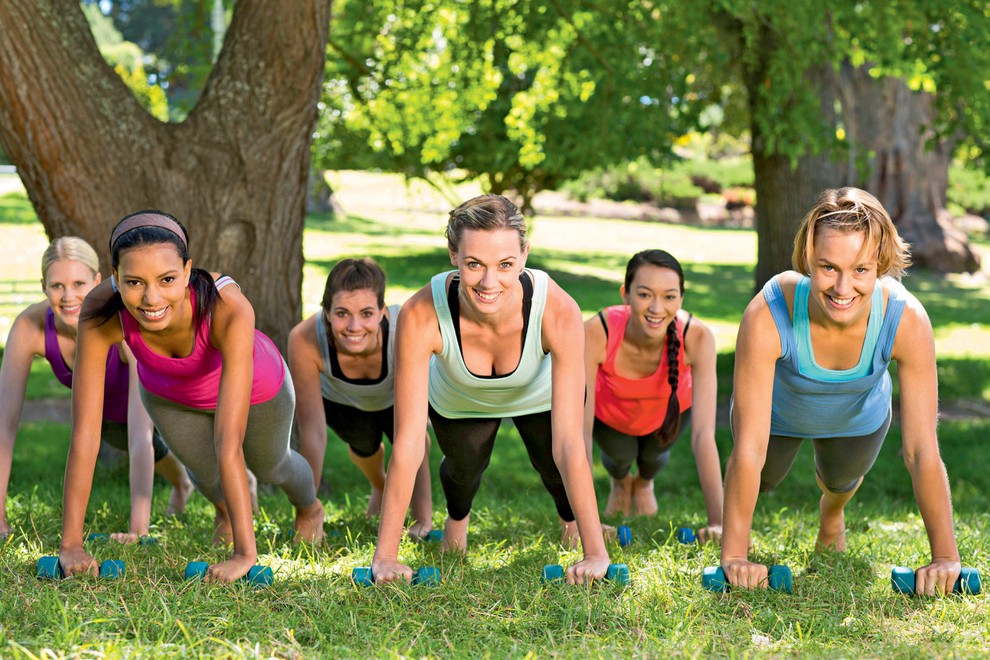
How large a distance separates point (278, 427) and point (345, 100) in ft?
29.7

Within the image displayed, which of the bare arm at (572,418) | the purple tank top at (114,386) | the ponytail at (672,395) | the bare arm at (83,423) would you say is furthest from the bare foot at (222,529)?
the ponytail at (672,395)

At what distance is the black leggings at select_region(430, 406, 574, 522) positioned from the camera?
15.5ft

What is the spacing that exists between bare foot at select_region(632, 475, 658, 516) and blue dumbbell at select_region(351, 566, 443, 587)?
2.65 metres

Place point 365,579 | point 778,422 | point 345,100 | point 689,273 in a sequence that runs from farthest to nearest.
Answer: point 689,273 → point 345,100 → point 778,422 → point 365,579

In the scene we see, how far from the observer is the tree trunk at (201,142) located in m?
6.03

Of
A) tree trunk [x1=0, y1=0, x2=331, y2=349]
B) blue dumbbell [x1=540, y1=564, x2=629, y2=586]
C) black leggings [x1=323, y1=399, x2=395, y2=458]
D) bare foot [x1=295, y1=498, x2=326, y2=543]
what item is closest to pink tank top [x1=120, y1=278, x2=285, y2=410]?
bare foot [x1=295, y1=498, x2=326, y2=543]

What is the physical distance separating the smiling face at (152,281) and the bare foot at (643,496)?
339cm

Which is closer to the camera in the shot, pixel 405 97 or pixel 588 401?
pixel 588 401

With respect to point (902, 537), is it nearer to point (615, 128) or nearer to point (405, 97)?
point (615, 128)

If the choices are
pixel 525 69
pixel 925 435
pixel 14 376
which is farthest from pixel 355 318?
pixel 525 69

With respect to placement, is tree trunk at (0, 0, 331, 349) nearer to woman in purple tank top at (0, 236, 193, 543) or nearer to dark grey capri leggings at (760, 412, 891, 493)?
woman in purple tank top at (0, 236, 193, 543)

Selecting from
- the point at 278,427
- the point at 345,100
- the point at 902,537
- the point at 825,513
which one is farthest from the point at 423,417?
the point at 345,100

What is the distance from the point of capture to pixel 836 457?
4.75 m

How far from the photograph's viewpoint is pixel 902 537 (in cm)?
541
